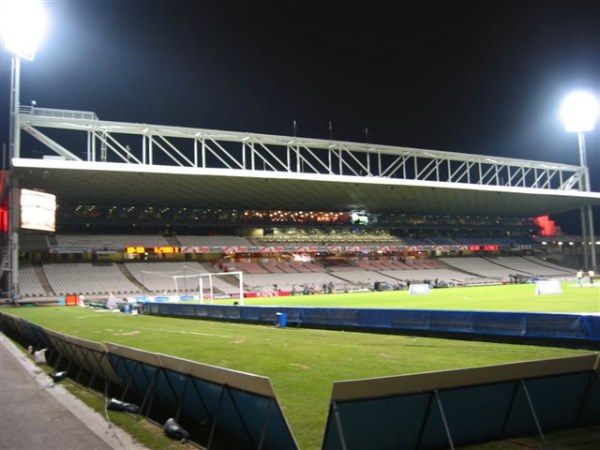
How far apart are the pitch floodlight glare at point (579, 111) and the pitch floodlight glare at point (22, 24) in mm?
54040

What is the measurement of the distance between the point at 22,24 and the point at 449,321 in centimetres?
3827

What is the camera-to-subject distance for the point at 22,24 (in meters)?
40.2

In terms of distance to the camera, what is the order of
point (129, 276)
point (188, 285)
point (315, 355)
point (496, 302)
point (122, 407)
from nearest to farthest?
1. point (122, 407)
2. point (315, 355)
3. point (496, 302)
4. point (129, 276)
5. point (188, 285)

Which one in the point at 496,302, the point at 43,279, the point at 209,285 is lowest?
the point at 496,302

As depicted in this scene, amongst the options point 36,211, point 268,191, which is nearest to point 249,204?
point 268,191

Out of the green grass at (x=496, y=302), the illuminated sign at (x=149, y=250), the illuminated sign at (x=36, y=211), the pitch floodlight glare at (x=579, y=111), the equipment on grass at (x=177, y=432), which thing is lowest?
the equipment on grass at (x=177, y=432)

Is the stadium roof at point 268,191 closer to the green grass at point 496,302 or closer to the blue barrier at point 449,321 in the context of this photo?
the green grass at point 496,302

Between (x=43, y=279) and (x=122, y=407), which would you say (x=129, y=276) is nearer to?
(x=43, y=279)

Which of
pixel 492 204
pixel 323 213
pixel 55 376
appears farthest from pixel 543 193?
pixel 55 376

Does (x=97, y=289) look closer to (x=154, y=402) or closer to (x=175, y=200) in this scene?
(x=175, y=200)

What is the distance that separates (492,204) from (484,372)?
3253 inches

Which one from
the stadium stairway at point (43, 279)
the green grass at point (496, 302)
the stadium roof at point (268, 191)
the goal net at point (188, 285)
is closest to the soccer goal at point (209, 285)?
the goal net at point (188, 285)

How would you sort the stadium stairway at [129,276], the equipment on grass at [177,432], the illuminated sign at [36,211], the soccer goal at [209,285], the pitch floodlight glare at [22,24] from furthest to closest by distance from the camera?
the soccer goal at [209,285], the stadium stairway at [129,276], the illuminated sign at [36,211], the pitch floodlight glare at [22,24], the equipment on grass at [177,432]

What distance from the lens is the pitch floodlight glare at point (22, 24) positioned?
129 feet
